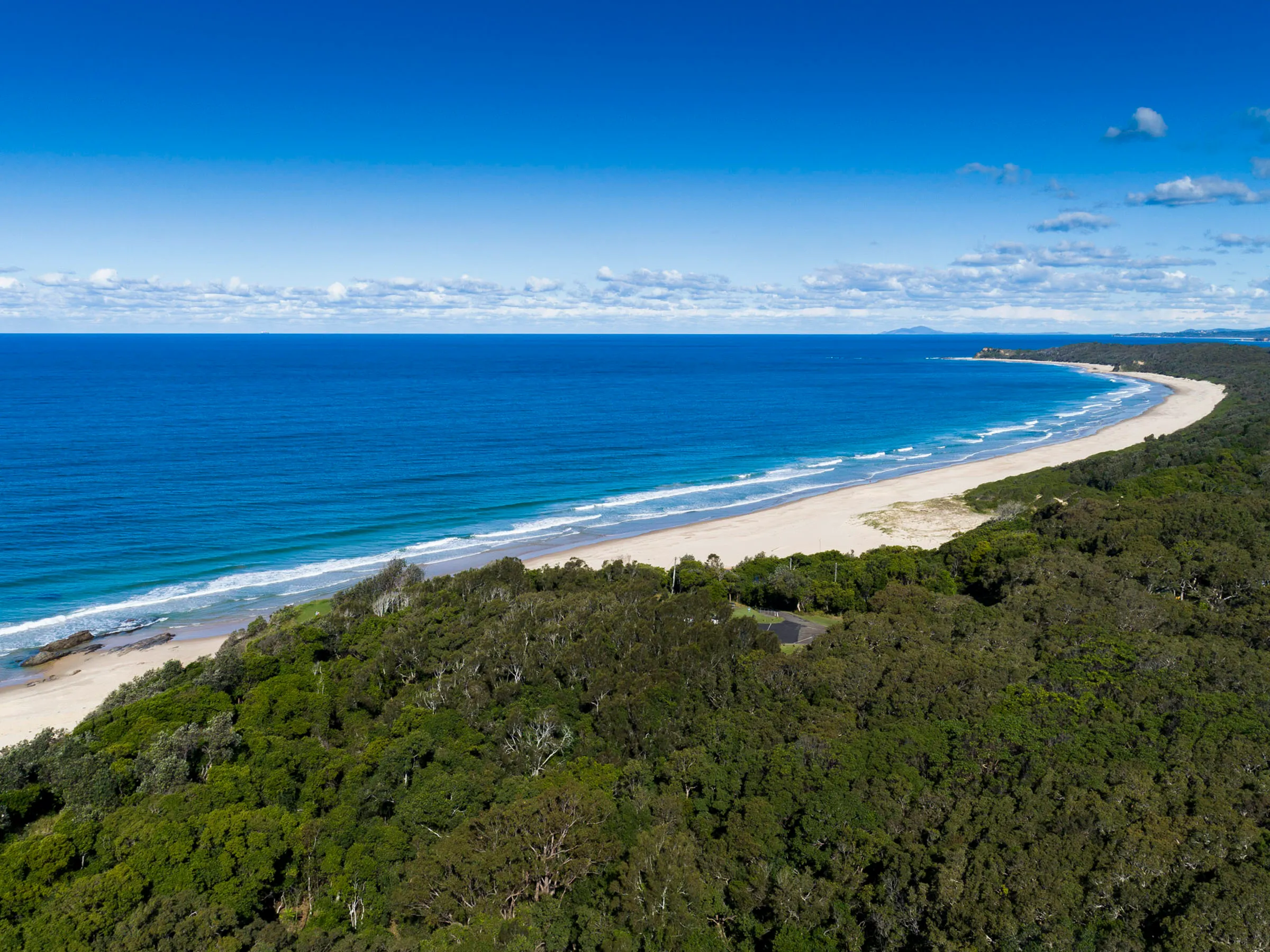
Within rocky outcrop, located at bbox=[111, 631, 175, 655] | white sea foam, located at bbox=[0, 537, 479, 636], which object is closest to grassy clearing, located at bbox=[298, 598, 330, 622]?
white sea foam, located at bbox=[0, 537, 479, 636]

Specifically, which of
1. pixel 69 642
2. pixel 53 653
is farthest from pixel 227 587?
pixel 53 653

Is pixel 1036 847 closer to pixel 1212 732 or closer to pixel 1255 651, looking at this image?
pixel 1212 732

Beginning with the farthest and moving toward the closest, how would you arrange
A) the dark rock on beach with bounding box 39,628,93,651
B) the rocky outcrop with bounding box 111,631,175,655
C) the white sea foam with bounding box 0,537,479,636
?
1. the white sea foam with bounding box 0,537,479,636
2. the rocky outcrop with bounding box 111,631,175,655
3. the dark rock on beach with bounding box 39,628,93,651

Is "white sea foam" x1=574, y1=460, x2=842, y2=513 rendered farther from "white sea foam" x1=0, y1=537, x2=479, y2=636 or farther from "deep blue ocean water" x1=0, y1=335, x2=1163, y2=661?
"white sea foam" x1=0, y1=537, x2=479, y2=636

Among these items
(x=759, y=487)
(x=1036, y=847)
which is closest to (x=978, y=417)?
(x=759, y=487)

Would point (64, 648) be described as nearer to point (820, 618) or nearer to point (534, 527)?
point (534, 527)

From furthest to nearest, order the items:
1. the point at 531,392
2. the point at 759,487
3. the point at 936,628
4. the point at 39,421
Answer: the point at 531,392
the point at 39,421
the point at 759,487
the point at 936,628

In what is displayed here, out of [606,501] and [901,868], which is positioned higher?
[901,868]
